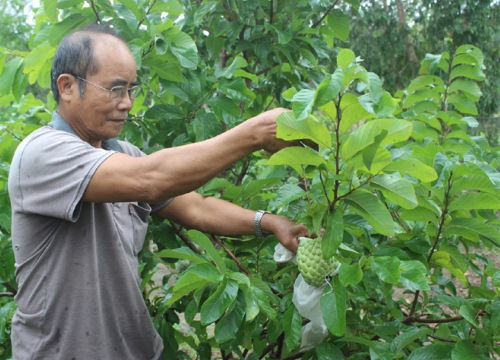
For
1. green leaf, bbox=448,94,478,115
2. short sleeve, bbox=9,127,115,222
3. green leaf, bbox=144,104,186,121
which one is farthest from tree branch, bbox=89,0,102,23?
green leaf, bbox=448,94,478,115

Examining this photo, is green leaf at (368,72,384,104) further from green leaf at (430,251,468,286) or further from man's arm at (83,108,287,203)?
green leaf at (430,251,468,286)

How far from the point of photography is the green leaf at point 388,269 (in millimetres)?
1166

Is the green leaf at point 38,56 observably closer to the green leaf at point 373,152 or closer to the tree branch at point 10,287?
the tree branch at point 10,287

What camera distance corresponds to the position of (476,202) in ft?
4.26

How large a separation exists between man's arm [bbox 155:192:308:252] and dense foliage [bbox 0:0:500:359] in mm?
58

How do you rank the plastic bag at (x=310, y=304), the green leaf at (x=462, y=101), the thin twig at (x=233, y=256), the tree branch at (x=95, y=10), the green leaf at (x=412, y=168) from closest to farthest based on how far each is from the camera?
the green leaf at (x=412, y=168) < the plastic bag at (x=310, y=304) < the thin twig at (x=233, y=256) < the tree branch at (x=95, y=10) < the green leaf at (x=462, y=101)

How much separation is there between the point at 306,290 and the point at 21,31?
38.6ft

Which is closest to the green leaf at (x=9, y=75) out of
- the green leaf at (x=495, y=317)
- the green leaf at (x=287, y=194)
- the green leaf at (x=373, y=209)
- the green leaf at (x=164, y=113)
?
the green leaf at (x=164, y=113)

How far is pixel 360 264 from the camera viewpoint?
4.15 ft

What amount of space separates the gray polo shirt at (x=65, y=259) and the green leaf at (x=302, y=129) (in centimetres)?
46

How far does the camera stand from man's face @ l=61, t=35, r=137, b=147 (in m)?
1.47

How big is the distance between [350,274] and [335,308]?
10 cm

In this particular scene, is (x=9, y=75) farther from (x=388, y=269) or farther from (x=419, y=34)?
(x=419, y=34)

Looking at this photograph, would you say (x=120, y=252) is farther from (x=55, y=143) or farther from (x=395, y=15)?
(x=395, y=15)
